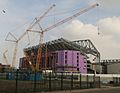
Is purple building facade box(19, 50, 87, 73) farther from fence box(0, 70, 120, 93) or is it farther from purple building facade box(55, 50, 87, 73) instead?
fence box(0, 70, 120, 93)

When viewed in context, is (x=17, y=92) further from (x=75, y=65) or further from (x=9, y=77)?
(x=75, y=65)

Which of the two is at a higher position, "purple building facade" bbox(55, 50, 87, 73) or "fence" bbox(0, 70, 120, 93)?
"purple building facade" bbox(55, 50, 87, 73)

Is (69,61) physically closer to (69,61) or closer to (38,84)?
(69,61)

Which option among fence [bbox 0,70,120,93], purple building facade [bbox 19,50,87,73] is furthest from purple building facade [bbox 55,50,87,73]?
fence [bbox 0,70,120,93]

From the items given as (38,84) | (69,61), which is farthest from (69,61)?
(38,84)

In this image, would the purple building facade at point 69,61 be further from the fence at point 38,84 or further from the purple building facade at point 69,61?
the fence at point 38,84

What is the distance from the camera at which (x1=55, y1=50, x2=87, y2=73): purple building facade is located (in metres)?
194

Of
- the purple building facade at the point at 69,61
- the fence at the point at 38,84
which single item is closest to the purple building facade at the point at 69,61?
the purple building facade at the point at 69,61

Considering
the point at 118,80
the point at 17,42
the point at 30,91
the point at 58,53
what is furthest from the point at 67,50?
the point at 30,91

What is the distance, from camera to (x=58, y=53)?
7795 inches

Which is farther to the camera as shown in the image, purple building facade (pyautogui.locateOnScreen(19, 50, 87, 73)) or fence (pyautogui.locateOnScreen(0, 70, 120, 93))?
purple building facade (pyautogui.locateOnScreen(19, 50, 87, 73))

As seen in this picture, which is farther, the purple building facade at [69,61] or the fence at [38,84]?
the purple building facade at [69,61]

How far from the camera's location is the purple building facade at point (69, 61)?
193625 millimetres

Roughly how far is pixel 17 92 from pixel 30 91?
2.36 m
